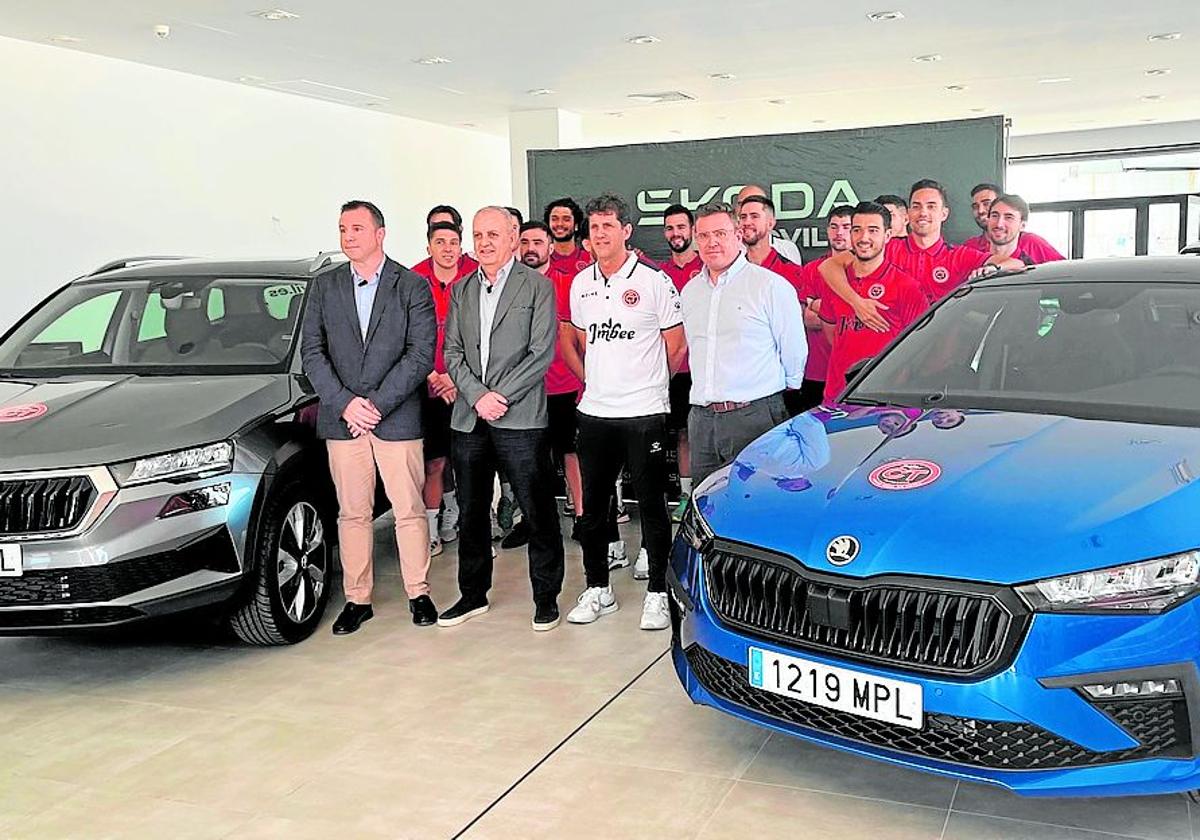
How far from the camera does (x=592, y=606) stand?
4703mm

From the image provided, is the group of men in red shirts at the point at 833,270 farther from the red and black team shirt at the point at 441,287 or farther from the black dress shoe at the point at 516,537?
the black dress shoe at the point at 516,537

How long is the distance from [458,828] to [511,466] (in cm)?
184

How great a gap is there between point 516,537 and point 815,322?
190 centimetres

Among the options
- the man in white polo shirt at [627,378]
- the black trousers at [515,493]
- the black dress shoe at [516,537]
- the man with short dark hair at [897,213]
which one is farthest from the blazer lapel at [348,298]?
the man with short dark hair at [897,213]

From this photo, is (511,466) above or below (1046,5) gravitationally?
below

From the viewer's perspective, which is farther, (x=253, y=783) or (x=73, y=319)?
(x=73, y=319)

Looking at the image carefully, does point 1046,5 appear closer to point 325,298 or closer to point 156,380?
point 325,298

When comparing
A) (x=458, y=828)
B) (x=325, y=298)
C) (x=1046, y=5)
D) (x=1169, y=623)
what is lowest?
(x=458, y=828)

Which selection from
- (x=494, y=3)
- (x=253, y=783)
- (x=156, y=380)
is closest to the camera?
(x=253, y=783)

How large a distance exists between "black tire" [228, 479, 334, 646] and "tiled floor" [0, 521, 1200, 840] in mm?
125

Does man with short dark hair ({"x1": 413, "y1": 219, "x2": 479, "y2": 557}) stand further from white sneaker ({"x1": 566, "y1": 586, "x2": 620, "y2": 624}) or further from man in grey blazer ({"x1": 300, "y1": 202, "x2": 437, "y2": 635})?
white sneaker ({"x1": 566, "y1": 586, "x2": 620, "y2": 624})

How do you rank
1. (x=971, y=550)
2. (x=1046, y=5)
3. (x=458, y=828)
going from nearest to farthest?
(x=971, y=550)
(x=458, y=828)
(x=1046, y=5)

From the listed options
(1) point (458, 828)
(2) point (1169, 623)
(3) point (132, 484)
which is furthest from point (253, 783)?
(2) point (1169, 623)

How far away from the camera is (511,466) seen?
4.57 meters
